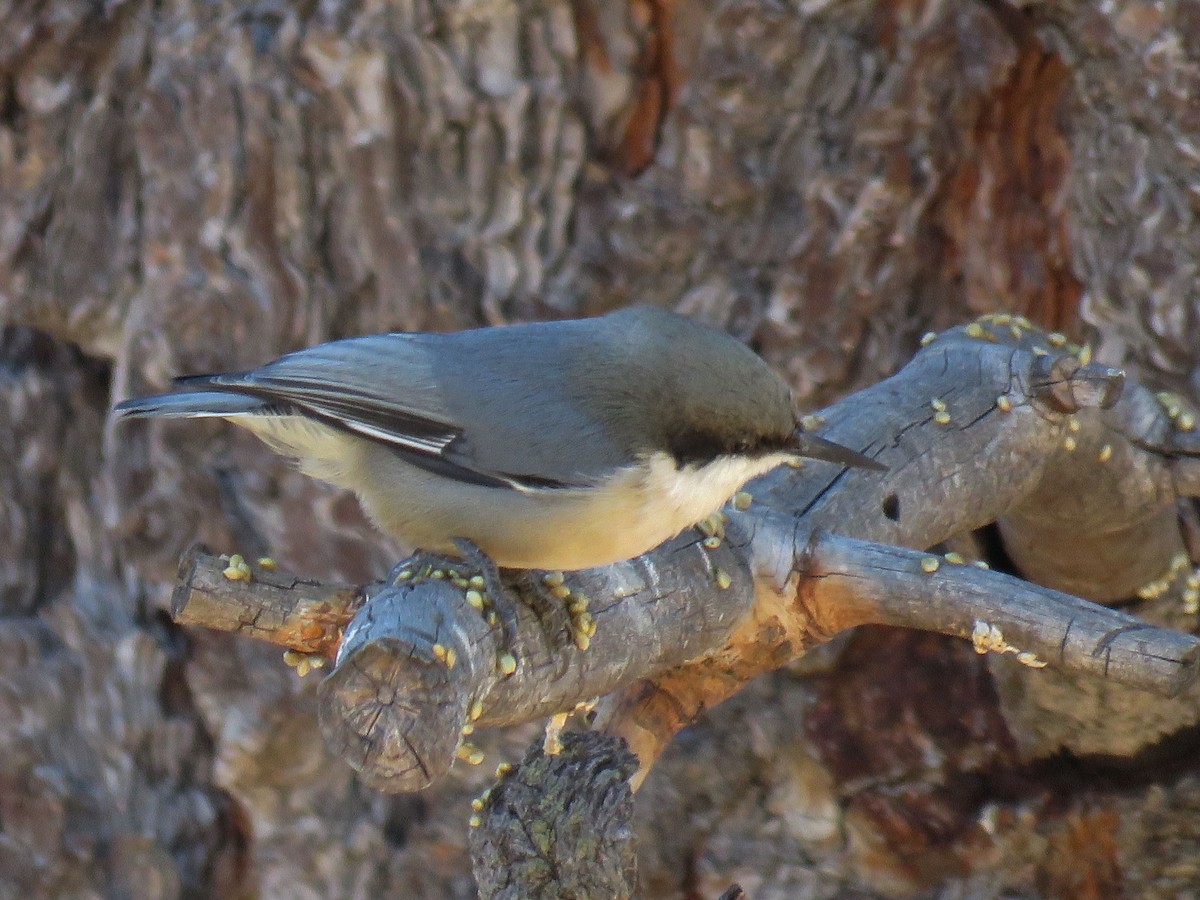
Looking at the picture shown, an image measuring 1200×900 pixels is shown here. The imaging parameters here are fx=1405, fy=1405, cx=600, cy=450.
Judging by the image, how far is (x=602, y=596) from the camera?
212 cm

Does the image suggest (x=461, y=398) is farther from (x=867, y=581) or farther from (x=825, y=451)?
(x=867, y=581)

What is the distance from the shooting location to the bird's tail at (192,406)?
2.30m

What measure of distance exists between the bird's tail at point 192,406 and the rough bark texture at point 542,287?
0.57 m

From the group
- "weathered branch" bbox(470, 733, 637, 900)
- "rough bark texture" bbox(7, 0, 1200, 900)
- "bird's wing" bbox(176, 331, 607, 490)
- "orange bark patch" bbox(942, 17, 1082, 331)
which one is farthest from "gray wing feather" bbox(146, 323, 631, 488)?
"orange bark patch" bbox(942, 17, 1082, 331)

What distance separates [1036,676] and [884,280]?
35.1 inches

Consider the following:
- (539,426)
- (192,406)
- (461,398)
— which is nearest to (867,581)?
(539,426)

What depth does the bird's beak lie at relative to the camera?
88.0 inches

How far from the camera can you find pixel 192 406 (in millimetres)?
2305

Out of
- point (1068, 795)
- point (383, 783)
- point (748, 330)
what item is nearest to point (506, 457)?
point (383, 783)

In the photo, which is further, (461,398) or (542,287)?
(542,287)

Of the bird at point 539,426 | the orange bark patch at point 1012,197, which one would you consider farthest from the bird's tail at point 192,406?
the orange bark patch at point 1012,197

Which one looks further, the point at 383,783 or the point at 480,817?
the point at 480,817

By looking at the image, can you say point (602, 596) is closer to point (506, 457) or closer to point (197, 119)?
point (506, 457)

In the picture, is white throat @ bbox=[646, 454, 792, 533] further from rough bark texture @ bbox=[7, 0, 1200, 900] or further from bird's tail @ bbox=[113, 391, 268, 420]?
rough bark texture @ bbox=[7, 0, 1200, 900]
